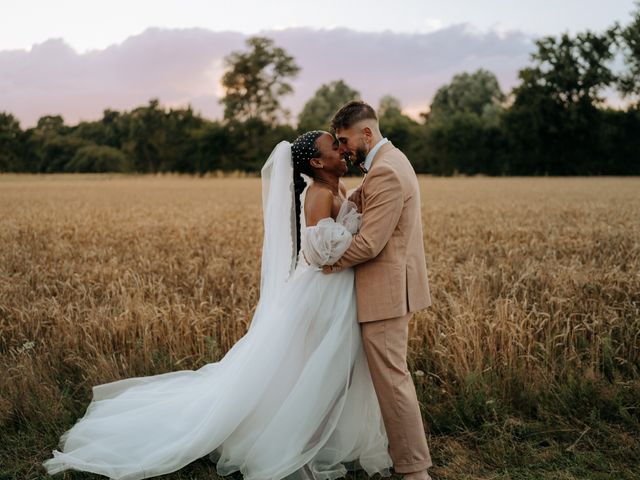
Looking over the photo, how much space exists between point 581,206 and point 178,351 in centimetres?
1755

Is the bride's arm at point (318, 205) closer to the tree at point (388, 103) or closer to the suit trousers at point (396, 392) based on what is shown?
the suit trousers at point (396, 392)

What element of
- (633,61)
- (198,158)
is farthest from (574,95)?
(198,158)

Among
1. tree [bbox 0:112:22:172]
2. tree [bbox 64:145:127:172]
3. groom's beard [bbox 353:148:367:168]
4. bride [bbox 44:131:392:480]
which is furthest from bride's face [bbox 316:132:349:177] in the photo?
tree [bbox 0:112:22:172]

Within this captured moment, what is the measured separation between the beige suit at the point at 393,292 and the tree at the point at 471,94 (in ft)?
263

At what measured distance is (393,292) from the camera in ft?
11.4

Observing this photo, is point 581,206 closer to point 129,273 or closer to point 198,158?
point 129,273

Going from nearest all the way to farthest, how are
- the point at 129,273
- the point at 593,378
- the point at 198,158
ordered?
1. the point at 593,378
2. the point at 129,273
3. the point at 198,158

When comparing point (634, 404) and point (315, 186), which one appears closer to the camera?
point (315, 186)

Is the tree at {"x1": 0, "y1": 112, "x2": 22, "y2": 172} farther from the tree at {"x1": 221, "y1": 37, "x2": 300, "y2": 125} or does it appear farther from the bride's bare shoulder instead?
the bride's bare shoulder

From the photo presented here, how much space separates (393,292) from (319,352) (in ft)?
2.02

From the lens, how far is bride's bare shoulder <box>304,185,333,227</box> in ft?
11.7

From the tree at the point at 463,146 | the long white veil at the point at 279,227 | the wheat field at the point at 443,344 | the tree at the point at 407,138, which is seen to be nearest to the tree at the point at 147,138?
the tree at the point at 407,138

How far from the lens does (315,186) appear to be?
366 centimetres

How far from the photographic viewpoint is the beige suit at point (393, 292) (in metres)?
3.37
